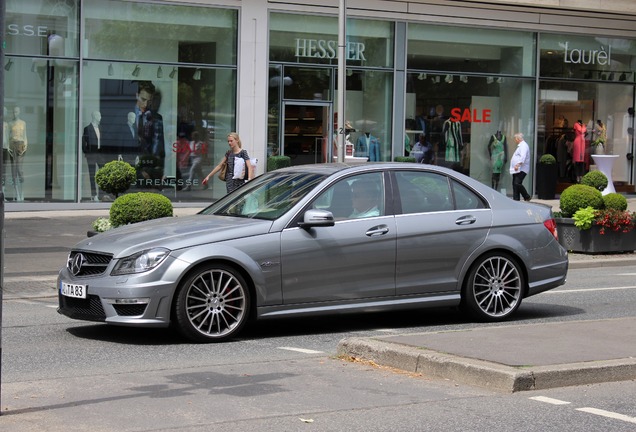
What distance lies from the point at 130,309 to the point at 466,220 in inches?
137

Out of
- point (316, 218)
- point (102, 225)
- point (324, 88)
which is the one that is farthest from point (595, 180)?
point (316, 218)

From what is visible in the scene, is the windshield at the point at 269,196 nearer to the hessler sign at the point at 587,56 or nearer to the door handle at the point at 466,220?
the door handle at the point at 466,220

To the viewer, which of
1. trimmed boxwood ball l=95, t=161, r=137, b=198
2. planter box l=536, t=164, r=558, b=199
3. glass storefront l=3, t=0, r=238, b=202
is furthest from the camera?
planter box l=536, t=164, r=558, b=199

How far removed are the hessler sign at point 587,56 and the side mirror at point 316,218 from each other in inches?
930

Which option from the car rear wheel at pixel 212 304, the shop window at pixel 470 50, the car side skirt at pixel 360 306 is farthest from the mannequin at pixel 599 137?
the car rear wheel at pixel 212 304

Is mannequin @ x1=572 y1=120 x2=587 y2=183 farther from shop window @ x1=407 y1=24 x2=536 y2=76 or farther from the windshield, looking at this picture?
the windshield

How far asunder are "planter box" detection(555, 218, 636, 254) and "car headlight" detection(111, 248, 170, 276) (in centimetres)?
1054

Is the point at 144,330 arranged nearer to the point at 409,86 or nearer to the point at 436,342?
the point at 436,342

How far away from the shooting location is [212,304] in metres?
9.57

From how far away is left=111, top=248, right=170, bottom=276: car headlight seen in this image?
9.32 m

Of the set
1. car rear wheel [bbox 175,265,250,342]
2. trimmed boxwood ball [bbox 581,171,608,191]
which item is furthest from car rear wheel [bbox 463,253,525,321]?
trimmed boxwood ball [bbox 581,171,608,191]

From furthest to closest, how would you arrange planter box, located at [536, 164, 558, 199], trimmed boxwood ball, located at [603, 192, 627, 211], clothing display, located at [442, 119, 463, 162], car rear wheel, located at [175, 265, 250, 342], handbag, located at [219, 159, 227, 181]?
planter box, located at [536, 164, 558, 199]
clothing display, located at [442, 119, 463, 162]
handbag, located at [219, 159, 227, 181]
trimmed boxwood ball, located at [603, 192, 627, 211]
car rear wheel, located at [175, 265, 250, 342]

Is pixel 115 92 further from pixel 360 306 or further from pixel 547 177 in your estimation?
pixel 360 306

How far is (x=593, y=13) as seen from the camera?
31938 mm
